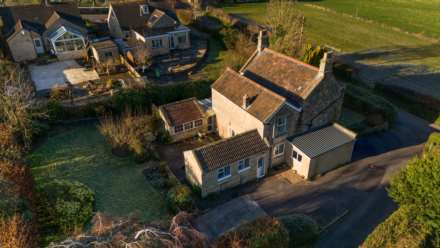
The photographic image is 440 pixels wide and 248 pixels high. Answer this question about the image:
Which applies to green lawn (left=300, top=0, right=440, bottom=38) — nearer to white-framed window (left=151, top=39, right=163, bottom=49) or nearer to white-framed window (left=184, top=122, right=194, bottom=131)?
white-framed window (left=151, top=39, right=163, bottom=49)

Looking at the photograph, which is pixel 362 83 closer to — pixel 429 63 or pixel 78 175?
pixel 429 63

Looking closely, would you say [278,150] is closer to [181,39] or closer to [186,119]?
[186,119]

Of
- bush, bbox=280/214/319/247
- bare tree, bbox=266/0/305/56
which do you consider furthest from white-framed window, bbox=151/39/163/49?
bush, bbox=280/214/319/247

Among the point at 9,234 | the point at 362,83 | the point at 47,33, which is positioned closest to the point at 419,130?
the point at 362,83

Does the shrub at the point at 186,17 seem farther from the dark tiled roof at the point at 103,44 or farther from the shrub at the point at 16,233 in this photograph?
the shrub at the point at 16,233

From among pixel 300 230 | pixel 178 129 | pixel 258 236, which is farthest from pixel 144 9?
pixel 258 236

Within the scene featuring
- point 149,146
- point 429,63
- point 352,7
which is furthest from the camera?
point 352,7
